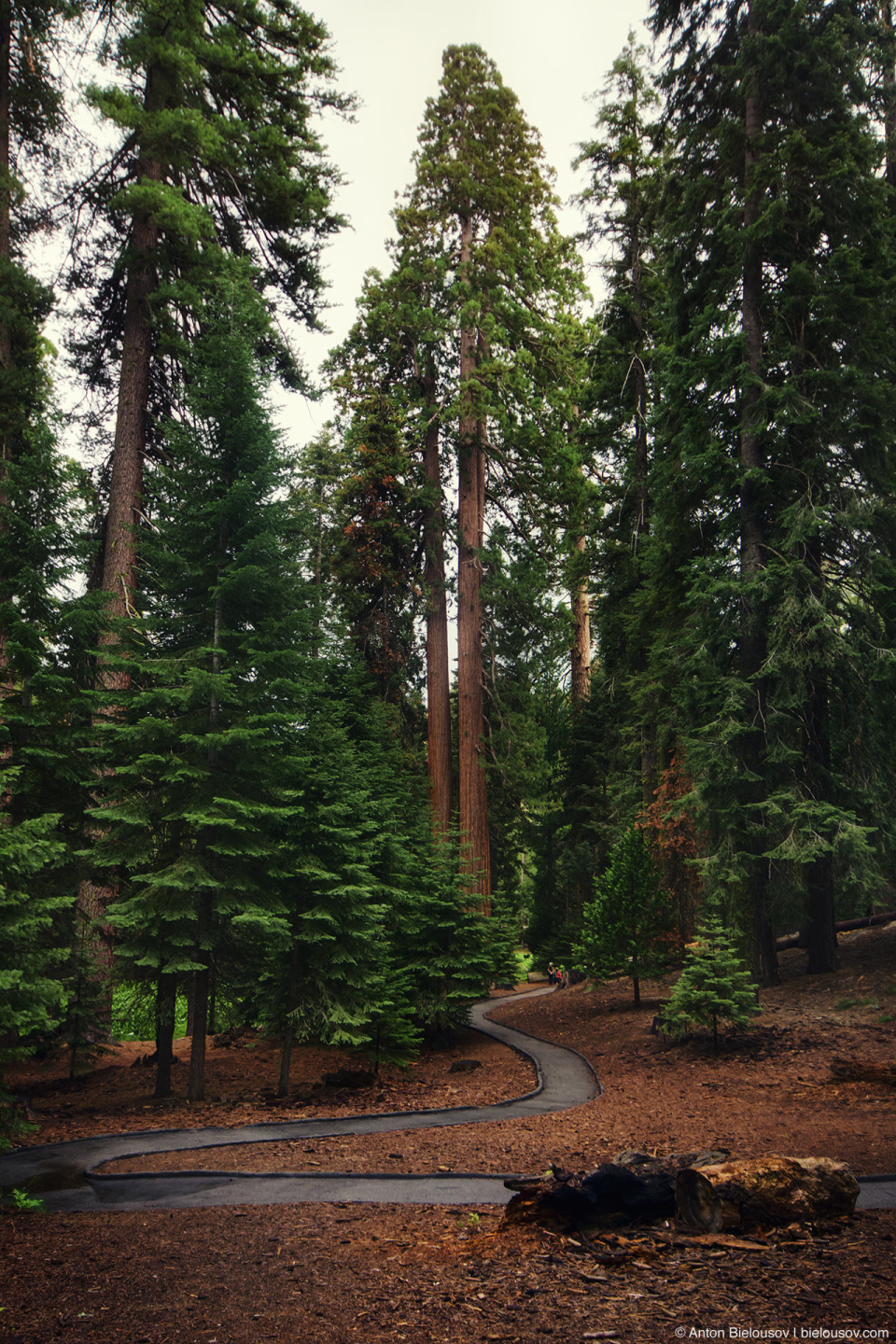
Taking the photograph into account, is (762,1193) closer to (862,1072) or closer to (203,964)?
(862,1072)

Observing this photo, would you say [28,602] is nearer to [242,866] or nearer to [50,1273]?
[242,866]

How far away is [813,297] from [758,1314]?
14776 mm

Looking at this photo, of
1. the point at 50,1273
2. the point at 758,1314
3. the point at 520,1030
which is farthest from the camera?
the point at 520,1030

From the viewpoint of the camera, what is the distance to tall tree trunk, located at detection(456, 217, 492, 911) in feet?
65.1

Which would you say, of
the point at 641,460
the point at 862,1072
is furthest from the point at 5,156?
the point at 862,1072

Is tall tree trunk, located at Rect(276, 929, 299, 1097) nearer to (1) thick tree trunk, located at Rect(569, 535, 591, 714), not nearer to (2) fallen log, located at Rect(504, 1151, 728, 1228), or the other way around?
(2) fallen log, located at Rect(504, 1151, 728, 1228)

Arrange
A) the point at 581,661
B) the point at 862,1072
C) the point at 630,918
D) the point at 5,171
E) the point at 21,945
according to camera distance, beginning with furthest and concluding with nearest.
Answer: the point at 581,661 → the point at 630,918 → the point at 5,171 → the point at 862,1072 → the point at 21,945

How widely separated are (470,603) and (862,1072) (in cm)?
1409

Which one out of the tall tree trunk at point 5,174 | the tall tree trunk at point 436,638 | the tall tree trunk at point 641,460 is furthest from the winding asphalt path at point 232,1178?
the tall tree trunk at point 436,638

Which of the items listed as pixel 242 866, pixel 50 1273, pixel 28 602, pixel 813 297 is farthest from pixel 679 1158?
pixel 813 297

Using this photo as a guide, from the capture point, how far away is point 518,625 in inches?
855

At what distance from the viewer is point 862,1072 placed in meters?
9.49

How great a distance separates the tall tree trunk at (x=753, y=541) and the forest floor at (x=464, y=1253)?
414 centimetres

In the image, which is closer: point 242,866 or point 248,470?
point 242,866
